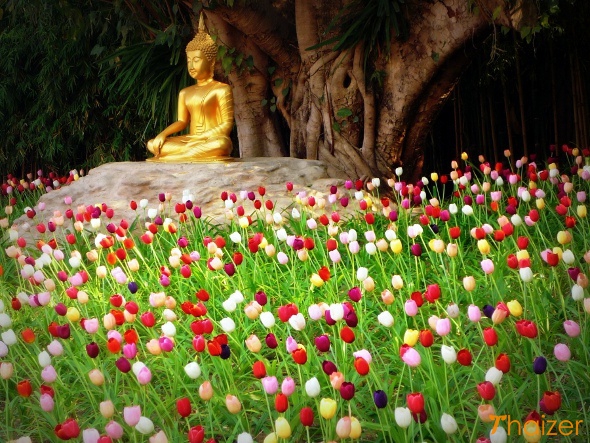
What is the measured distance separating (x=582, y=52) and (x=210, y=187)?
378 cm

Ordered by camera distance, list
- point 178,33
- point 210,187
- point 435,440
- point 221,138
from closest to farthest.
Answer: point 435,440, point 210,187, point 221,138, point 178,33

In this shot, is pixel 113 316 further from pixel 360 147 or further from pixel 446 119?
pixel 446 119

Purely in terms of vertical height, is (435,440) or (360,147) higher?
(360,147)

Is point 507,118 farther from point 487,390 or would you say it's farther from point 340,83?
point 487,390

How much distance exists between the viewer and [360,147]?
605 centimetres

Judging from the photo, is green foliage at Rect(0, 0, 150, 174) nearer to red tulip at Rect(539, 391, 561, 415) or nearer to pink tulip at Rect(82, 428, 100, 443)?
pink tulip at Rect(82, 428, 100, 443)

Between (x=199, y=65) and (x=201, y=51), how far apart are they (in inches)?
4.8

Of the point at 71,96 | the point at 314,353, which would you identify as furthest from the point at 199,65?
the point at 314,353

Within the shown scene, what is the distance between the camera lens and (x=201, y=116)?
6.02 m

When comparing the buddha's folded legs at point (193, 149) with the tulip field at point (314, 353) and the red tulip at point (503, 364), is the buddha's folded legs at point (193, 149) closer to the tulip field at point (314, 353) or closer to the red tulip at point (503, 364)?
Result: the tulip field at point (314, 353)

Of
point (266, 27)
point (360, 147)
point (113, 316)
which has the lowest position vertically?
point (113, 316)

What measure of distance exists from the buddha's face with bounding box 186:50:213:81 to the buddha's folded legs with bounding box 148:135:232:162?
0.59 meters

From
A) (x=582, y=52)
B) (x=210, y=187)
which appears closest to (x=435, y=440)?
(x=210, y=187)

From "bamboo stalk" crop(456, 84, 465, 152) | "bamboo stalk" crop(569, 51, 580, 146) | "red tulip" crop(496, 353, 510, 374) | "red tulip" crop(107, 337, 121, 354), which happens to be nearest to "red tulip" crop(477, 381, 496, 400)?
"red tulip" crop(496, 353, 510, 374)
